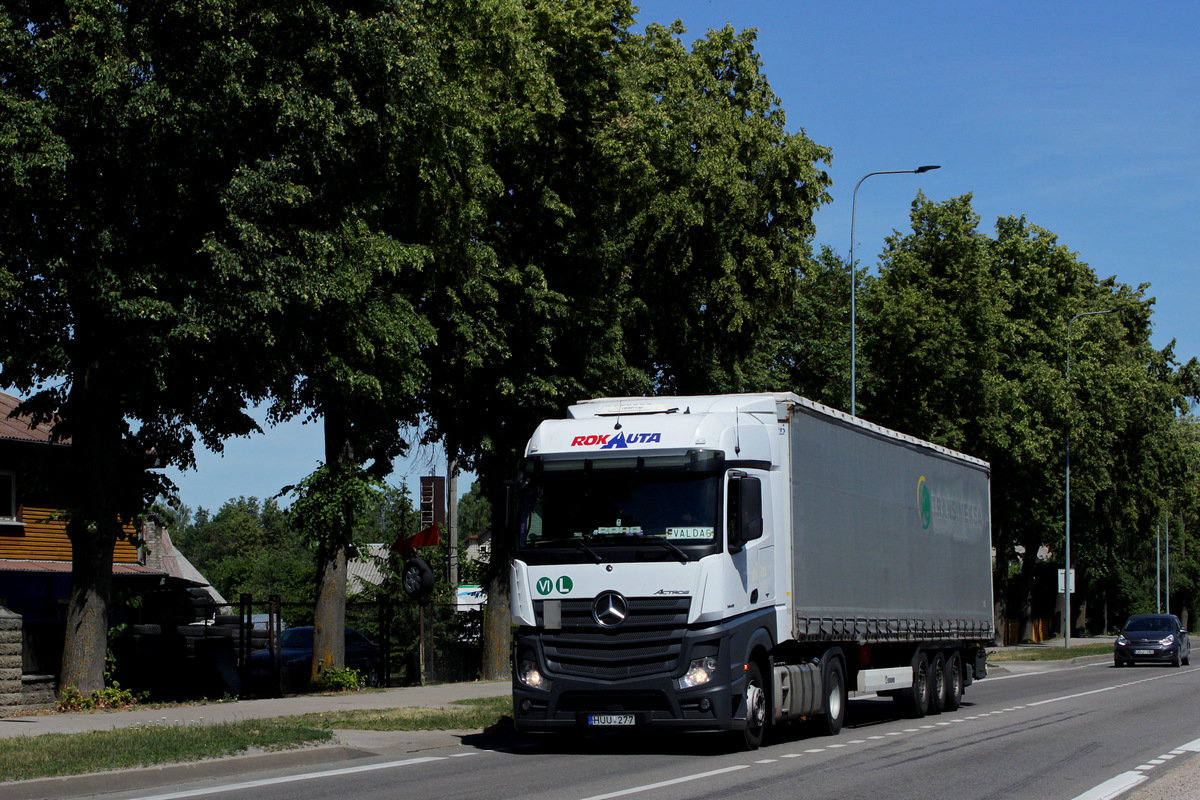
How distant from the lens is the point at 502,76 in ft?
77.7

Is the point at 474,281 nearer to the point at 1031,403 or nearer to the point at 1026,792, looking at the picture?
the point at 1026,792

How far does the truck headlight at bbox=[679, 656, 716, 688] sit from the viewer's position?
12969mm

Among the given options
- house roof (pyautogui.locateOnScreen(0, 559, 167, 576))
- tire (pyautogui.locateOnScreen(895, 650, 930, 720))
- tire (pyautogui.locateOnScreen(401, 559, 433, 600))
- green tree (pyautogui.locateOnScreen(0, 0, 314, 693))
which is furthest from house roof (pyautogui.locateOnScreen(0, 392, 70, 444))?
tire (pyautogui.locateOnScreen(895, 650, 930, 720))

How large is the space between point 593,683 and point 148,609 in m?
23.7

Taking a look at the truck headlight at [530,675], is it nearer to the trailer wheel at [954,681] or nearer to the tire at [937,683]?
the tire at [937,683]

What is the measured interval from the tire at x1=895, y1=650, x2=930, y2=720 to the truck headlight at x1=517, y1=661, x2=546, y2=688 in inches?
284

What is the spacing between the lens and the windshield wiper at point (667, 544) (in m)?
13.0

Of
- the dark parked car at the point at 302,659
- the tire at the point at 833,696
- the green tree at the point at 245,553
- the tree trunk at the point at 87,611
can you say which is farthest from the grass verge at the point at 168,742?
the green tree at the point at 245,553

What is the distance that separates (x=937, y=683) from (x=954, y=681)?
1.02m

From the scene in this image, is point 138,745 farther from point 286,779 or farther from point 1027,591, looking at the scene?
Result: point 1027,591

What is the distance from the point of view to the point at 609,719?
1321 cm

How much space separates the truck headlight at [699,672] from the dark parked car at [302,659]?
14063 millimetres

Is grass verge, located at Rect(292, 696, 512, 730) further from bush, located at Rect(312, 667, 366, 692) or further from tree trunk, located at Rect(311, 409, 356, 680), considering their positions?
tree trunk, located at Rect(311, 409, 356, 680)

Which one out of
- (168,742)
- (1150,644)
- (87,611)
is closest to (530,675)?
(168,742)
